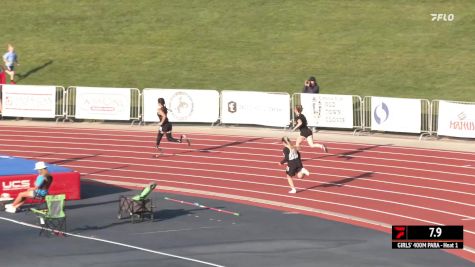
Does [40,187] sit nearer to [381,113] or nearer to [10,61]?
[381,113]

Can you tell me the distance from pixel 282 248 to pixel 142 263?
3.06 metres

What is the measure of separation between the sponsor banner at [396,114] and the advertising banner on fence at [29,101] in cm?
1171

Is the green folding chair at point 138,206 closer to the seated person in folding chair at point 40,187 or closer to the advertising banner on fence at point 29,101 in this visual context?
the seated person in folding chair at point 40,187

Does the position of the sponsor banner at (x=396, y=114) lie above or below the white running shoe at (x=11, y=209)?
above

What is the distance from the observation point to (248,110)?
39312 mm

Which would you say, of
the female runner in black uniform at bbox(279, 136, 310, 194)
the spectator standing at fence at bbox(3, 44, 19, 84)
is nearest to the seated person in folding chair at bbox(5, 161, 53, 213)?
the female runner in black uniform at bbox(279, 136, 310, 194)

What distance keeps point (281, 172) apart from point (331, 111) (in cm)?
640

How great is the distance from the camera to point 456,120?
117 ft

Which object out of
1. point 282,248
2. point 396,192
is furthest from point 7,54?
point 282,248

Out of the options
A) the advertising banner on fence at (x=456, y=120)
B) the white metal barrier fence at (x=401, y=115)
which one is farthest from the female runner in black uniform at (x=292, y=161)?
the white metal barrier fence at (x=401, y=115)

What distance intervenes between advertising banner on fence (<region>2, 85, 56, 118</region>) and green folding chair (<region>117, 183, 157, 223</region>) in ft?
52.0

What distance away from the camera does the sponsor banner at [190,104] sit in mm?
39656

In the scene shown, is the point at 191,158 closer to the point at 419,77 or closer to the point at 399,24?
the point at 419,77
